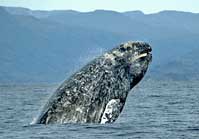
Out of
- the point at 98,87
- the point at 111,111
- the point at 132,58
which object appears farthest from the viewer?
the point at 132,58

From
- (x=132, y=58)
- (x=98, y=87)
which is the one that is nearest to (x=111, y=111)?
(x=98, y=87)

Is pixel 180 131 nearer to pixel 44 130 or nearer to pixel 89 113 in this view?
pixel 89 113

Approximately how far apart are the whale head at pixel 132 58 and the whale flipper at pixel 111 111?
4.42 ft

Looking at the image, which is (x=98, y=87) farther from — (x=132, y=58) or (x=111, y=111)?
(x=132, y=58)

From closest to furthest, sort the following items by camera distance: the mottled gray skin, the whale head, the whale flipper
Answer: the mottled gray skin < the whale flipper < the whale head

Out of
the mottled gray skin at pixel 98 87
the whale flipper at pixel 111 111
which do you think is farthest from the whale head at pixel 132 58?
the whale flipper at pixel 111 111

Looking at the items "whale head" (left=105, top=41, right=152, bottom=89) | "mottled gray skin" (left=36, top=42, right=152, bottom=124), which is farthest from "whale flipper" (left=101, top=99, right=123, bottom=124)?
"whale head" (left=105, top=41, right=152, bottom=89)

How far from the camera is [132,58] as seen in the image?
2089 cm

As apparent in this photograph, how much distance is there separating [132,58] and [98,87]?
6.63 ft

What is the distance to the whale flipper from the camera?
63.4 ft

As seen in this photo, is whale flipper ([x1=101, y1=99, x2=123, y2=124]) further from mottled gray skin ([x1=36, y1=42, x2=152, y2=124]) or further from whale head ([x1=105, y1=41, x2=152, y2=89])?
whale head ([x1=105, y1=41, x2=152, y2=89])

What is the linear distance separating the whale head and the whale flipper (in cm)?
135

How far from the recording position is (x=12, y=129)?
20.0 metres

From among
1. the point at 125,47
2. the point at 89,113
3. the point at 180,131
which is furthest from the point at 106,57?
the point at 180,131
